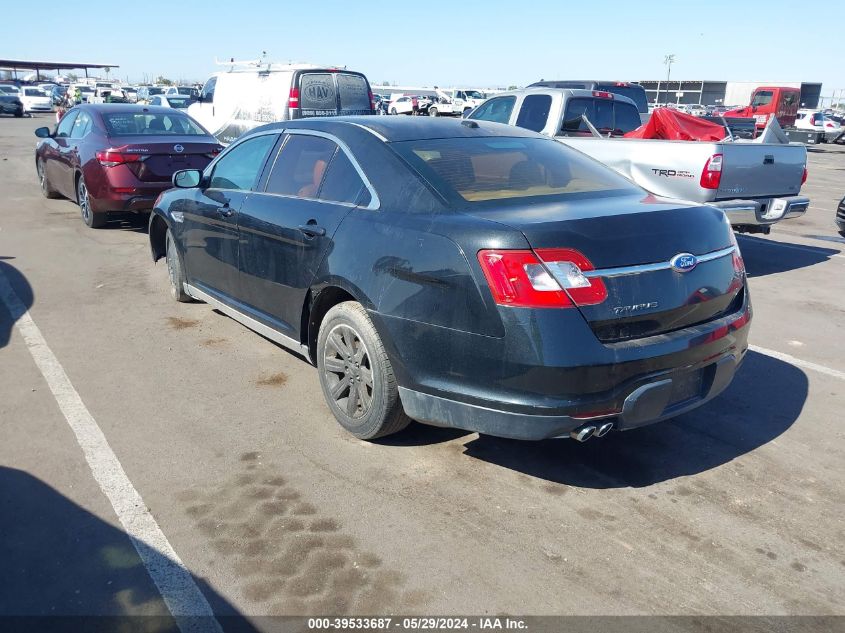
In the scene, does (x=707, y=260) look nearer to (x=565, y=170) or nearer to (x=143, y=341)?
(x=565, y=170)

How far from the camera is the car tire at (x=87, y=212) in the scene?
9.99 m

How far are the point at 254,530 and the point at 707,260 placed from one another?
2.45 meters

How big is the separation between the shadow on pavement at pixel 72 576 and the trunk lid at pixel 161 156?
6570 mm

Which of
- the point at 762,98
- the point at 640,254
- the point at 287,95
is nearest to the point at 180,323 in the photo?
the point at 640,254

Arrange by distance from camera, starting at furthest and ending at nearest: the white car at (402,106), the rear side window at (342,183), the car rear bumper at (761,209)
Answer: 1. the white car at (402,106)
2. the car rear bumper at (761,209)
3. the rear side window at (342,183)

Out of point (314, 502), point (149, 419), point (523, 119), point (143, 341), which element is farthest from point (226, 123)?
point (314, 502)

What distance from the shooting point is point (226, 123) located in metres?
16.4

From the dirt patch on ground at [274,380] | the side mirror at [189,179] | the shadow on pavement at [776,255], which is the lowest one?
the dirt patch on ground at [274,380]

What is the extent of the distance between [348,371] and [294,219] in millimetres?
1005

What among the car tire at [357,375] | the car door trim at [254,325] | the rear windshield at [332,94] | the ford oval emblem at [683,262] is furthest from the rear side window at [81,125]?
the ford oval emblem at [683,262]

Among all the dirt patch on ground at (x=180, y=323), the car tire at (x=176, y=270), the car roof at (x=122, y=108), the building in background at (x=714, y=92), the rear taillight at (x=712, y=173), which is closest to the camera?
the dirt patch on ground at (x=180, y=323)

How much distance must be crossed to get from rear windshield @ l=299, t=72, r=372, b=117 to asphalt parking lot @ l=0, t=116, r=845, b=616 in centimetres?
959

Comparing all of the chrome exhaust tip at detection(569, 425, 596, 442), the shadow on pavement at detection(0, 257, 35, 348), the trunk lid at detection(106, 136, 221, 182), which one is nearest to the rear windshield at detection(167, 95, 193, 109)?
the trunk lid at detection(106, 136, 221, 182)

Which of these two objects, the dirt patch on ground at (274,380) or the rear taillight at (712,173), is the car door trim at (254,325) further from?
the rear taillight at (712,173)
